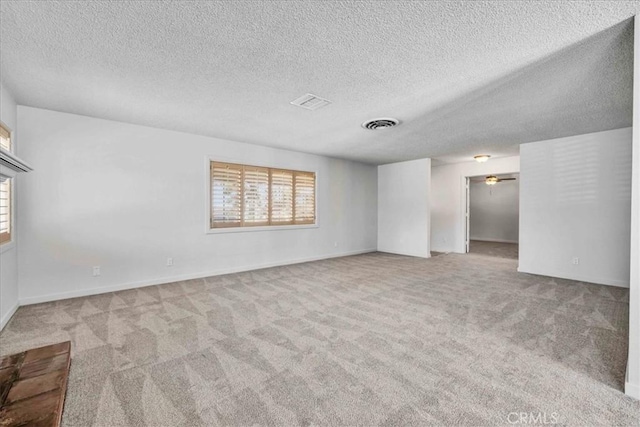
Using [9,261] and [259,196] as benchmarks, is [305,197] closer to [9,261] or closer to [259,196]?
[259,196]

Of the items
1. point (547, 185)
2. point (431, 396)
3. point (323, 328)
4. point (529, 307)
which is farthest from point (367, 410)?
point (547, 185)

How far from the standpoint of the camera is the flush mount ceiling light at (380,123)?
3.86 meters

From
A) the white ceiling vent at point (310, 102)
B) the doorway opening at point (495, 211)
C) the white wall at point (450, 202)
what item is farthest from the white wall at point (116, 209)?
the doorway opening at point (495, 211)

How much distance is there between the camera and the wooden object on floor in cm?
99

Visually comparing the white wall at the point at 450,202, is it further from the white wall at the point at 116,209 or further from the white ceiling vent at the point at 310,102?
the white ceiling vent at the point at 310,102

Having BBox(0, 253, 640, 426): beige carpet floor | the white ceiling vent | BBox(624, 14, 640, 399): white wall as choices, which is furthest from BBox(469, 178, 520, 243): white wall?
the white ceiling vent

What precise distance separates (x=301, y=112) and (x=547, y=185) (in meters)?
4.72

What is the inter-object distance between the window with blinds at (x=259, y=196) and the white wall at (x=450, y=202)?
3.85 meters

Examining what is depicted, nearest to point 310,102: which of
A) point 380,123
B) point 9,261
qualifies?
point 380,123

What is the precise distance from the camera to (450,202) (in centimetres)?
773

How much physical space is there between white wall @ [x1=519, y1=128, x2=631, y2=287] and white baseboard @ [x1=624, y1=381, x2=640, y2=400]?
3.63m

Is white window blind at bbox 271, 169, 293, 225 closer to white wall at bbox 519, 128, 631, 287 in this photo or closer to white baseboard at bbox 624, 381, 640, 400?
white wall at bbox 519, 128, 631, 287

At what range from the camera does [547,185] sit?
201 inches

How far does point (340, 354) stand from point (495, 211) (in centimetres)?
1043
